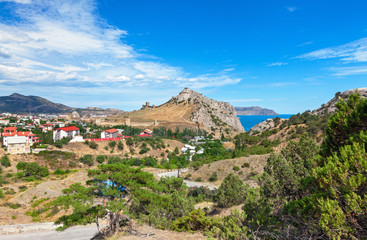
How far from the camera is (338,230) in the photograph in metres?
6.14

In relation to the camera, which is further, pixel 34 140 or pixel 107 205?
pixel 34 140

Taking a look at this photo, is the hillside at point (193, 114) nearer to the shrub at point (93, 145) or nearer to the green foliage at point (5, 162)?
the shrub at point (93, 145)

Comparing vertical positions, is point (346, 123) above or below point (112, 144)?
above

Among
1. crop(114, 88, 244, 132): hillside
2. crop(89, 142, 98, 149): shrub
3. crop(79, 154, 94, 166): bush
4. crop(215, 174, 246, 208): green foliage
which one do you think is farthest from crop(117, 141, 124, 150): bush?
crop(114, 88, 244, 132): hillside

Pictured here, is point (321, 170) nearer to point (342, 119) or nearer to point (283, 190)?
point (342, 119)

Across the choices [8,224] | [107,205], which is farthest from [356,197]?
[8,224]

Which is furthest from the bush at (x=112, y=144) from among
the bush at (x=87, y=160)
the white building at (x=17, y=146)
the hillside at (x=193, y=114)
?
the hillside at (x=193, y=114)

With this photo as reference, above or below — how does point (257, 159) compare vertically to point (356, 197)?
below

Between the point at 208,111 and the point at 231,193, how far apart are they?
124 m

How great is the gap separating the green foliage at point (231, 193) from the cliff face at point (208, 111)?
104651 millimetres

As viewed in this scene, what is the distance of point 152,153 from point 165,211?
50820 millimetres

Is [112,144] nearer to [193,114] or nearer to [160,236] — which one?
[160,236]

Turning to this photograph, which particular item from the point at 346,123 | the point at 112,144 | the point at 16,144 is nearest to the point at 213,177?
the point at 346,123

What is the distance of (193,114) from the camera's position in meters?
137
